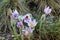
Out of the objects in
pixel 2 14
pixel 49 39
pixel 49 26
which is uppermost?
pixel 2 14

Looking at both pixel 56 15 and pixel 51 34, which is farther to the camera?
pixel 56 15

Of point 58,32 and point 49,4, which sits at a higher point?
point 49,4

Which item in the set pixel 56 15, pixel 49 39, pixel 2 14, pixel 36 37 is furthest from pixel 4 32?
pixel 56 15

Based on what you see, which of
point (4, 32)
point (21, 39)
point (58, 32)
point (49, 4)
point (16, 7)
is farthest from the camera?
point (49, 4)

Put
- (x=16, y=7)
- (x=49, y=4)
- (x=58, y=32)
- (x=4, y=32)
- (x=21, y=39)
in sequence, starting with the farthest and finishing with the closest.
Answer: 1. (x=49, y=4)
2. (x=16, y=7)
3. (x=4, y=32)
4. (x=58, y=32)
5. (x=21, y=39)

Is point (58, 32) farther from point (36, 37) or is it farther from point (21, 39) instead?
point (21, 39)

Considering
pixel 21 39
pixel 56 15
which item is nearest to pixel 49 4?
pixel 56 15

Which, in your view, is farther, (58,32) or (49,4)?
(49,4)

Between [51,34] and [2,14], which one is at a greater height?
[2,14]

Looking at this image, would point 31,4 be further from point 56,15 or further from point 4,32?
point 4,32
